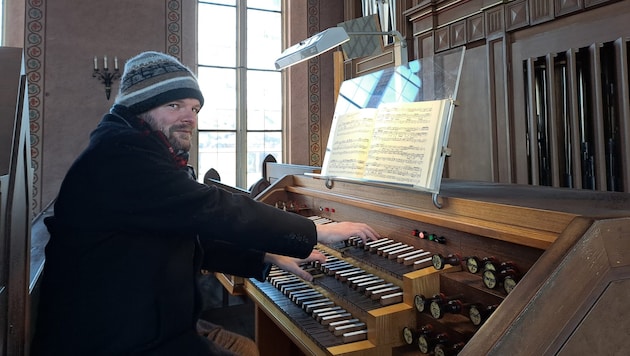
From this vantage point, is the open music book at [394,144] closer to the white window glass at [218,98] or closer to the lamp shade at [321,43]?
the lamp shade at [321,43]

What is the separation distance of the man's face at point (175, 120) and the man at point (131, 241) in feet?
0.26

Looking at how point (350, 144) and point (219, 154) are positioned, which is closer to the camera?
point (350, 144)

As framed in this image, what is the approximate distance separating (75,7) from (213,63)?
5.90 ft

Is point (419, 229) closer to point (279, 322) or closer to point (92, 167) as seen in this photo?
point (279, 322)

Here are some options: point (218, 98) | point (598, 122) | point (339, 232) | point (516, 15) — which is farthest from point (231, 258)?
point (218, 98)

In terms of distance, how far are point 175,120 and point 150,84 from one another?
0.41 feet

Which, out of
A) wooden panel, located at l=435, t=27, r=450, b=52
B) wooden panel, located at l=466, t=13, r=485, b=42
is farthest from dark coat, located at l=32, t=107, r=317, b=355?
wooden panel, located at l=435, t=27, r=450, b=52

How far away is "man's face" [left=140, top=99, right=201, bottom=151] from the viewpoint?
1354 millimetres

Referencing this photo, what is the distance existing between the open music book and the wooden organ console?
0.09 metres

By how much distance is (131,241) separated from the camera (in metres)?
1.21

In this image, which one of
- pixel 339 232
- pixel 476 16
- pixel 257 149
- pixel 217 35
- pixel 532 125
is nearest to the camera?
pixel 339 232

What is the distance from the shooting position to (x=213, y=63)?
6387 mm

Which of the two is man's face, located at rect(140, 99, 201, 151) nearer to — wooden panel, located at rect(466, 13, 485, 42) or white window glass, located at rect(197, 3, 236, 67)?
wooden panel, located at rect(466, 13, 485, 42)

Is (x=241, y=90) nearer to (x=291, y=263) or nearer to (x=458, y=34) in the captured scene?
(x=458, y=34)
